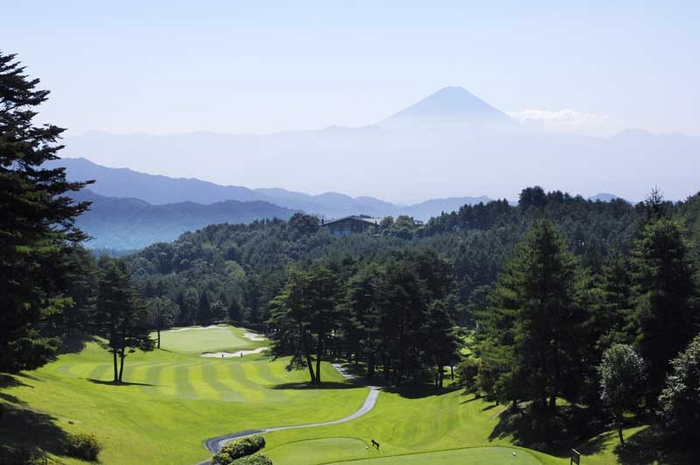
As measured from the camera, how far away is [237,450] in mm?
36219

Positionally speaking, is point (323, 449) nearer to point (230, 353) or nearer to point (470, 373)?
point (470, 373)

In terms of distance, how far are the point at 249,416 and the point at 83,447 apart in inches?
952

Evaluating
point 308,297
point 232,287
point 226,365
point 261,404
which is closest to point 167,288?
point 232,287

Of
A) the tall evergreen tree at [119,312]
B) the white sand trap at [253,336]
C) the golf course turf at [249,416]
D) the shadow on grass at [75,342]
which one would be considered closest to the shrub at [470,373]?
the golf course turf at [249,416]

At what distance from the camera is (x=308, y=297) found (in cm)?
7744

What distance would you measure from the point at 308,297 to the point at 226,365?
2058 centimetres

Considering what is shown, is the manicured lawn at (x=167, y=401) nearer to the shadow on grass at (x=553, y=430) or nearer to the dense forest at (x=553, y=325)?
the dense forest at (x=553, y=325)

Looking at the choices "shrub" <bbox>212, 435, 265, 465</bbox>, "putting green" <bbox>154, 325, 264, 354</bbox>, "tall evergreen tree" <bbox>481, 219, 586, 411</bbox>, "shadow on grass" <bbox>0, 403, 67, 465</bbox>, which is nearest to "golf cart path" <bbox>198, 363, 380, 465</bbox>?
"shrub" <bbox>212, 435, 265, 465</bbox>

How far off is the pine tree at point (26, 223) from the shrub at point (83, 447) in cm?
475

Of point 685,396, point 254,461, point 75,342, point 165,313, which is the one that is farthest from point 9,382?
point 165,313

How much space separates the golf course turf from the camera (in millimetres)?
35531

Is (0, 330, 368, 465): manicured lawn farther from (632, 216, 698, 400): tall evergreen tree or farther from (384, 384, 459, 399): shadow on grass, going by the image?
(632, 216, 698, 400): tall evergreen tree

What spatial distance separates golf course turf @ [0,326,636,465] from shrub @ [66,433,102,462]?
33.0 inches

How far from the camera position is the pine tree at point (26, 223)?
2486 centimetres
